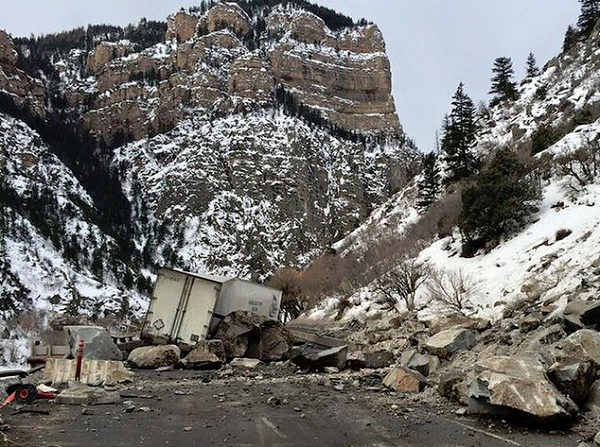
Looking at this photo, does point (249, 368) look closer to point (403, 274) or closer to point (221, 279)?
point (221, 279)

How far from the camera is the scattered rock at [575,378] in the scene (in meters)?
8.38

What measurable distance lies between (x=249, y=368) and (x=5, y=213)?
11075cm

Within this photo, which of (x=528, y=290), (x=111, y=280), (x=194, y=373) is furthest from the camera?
(x=111, y=280)

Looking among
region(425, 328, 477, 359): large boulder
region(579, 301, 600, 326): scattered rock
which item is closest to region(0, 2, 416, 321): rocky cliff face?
region(425, 328, 477, 359): large boulder

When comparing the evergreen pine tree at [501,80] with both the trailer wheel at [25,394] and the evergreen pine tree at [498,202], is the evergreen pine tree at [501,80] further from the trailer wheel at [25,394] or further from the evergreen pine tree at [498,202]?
the trailer wheel at [25,394]

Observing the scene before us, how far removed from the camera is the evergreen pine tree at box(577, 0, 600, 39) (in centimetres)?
5584

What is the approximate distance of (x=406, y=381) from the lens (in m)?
11.7

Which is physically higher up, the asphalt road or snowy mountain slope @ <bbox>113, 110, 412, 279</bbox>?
snowy mountain slope @ <bbox>113, 110, 412, 279</bbox>

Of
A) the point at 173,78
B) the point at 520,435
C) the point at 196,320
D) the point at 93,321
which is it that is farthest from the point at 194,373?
the point at 173,78

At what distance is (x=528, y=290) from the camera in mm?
18219

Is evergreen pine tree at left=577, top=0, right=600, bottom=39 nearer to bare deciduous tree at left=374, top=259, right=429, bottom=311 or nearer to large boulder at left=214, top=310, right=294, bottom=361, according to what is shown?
bare deciduous tree at left=374, top=259, right=429, bottom=311

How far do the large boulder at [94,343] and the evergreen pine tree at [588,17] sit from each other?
56.7 metres

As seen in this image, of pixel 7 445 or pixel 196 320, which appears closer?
pixel 7 445

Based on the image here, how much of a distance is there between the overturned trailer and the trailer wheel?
28.0ft
